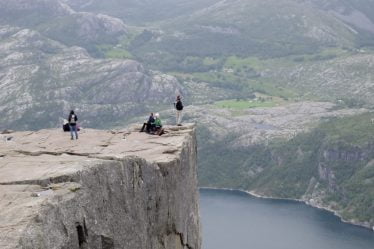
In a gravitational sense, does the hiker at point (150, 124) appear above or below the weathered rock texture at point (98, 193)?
above

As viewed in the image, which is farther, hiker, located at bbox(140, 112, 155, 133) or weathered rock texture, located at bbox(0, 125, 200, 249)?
hiker, located at bbox(140, 112, 155, 133)

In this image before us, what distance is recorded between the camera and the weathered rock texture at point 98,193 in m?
19.1

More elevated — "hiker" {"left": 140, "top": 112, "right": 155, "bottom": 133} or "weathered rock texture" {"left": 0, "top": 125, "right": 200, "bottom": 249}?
"hiker" {"left": 140, "top": 112, "right": 155, "bottom": 133}

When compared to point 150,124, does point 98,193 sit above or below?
below

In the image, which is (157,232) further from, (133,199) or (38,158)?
(38,158)

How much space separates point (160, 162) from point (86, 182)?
330 inches

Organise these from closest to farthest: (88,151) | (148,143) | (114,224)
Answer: (114,224), (88,151), (148,143)

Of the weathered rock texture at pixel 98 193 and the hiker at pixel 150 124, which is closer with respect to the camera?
the weathered rock texture at pixel 98 193

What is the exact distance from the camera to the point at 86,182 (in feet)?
72.1

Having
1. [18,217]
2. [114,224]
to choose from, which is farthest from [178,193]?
[18,217]

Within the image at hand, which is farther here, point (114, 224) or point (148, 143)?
point (148, 143)

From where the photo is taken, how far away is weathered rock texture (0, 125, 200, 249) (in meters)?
19.1

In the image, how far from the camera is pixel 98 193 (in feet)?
73.3

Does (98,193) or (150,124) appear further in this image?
(150,124)
